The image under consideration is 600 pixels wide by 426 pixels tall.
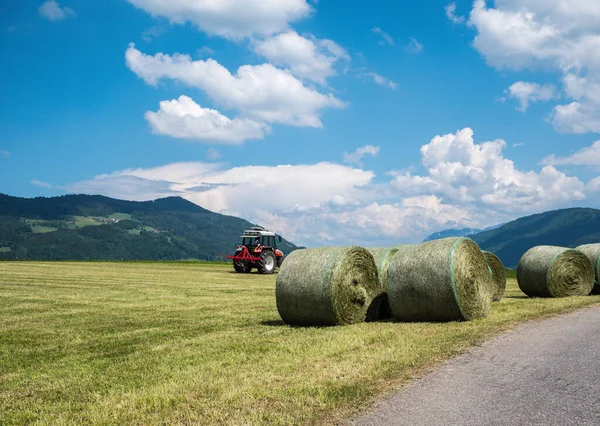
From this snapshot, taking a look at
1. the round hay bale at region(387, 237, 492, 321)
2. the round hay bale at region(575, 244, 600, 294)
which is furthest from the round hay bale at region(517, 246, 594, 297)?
the round hay bale at region(387, 237, 492, 321)

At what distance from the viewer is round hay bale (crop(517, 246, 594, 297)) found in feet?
63.7

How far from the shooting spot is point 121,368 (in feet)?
27.4

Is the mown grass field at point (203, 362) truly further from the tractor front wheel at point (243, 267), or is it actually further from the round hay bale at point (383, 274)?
the tractor front wheel at point (243, 267)

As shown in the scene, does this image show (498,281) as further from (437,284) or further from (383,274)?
(437,284)

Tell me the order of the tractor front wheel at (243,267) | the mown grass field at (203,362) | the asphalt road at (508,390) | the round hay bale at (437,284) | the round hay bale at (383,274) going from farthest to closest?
the tractor front wheel at (243,267), the round hay bale at (383,274), the round hay bale at (437,284), the mown grass field at (203,362), the asphalt road at (508,390)

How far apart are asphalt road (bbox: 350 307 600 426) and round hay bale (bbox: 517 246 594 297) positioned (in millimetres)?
10129

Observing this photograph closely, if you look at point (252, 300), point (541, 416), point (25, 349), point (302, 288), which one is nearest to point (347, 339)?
point (302, 288)

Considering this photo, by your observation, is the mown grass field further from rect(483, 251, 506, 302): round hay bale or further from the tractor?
the tractor

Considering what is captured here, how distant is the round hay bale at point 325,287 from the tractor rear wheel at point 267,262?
79.4 ft

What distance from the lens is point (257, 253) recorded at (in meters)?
38.4

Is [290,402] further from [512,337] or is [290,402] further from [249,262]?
[249,262]

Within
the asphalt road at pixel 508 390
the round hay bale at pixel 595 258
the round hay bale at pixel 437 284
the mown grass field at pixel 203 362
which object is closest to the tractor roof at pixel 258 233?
the round hay bale at pixel 595 258

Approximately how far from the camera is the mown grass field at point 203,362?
20.1 ft

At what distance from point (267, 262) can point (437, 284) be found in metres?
26.1
